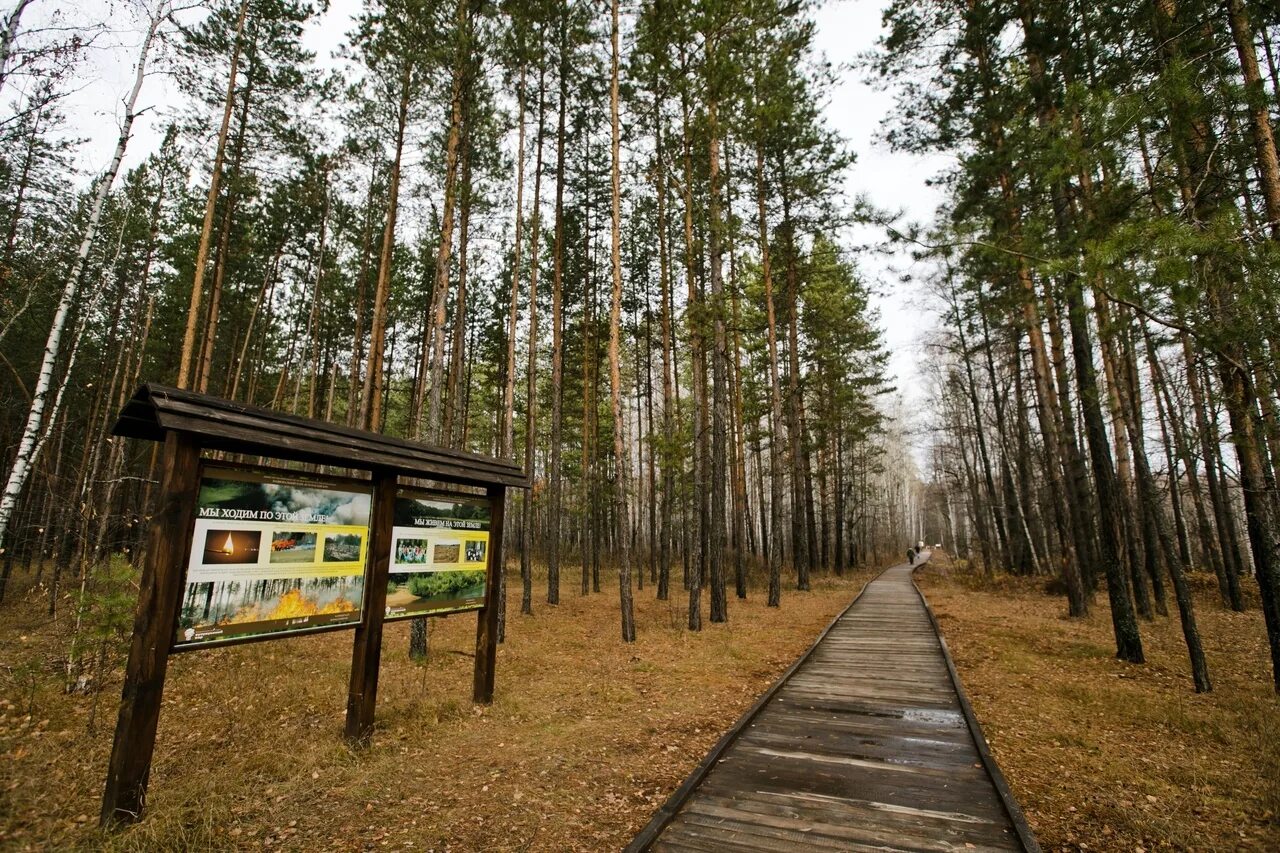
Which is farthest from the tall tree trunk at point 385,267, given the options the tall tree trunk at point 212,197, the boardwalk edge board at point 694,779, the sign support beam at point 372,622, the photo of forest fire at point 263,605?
the boardwalk edge board at point 694,779

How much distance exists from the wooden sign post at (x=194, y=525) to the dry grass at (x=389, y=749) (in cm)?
41

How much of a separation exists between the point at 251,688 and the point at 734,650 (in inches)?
300

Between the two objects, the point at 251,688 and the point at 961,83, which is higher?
the point at 961,83

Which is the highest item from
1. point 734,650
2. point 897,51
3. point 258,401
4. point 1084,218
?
point 897,51

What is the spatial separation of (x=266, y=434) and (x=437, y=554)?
239cm

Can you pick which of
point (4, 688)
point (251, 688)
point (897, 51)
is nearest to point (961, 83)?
point (897, 51)

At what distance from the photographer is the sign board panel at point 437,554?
5539 mm

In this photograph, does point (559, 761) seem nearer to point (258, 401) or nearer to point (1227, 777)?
point (1227, 777)

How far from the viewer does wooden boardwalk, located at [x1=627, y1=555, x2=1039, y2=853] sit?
338cm

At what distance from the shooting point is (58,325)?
656 centimetres

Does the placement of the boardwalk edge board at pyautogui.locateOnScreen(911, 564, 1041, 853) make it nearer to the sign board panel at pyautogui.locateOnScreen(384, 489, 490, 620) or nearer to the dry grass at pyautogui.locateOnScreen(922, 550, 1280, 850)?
the dry grass at pyautogui.locateOnScreen(922, 550, 1280, 850)

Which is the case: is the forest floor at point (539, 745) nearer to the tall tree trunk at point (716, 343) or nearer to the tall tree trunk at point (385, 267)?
the tall tree trunk at point (716, 343)

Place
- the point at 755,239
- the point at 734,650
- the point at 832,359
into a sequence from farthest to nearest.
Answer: the point at 832,359
the point at 755,239
the point at 734,650

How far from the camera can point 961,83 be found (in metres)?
10.4
